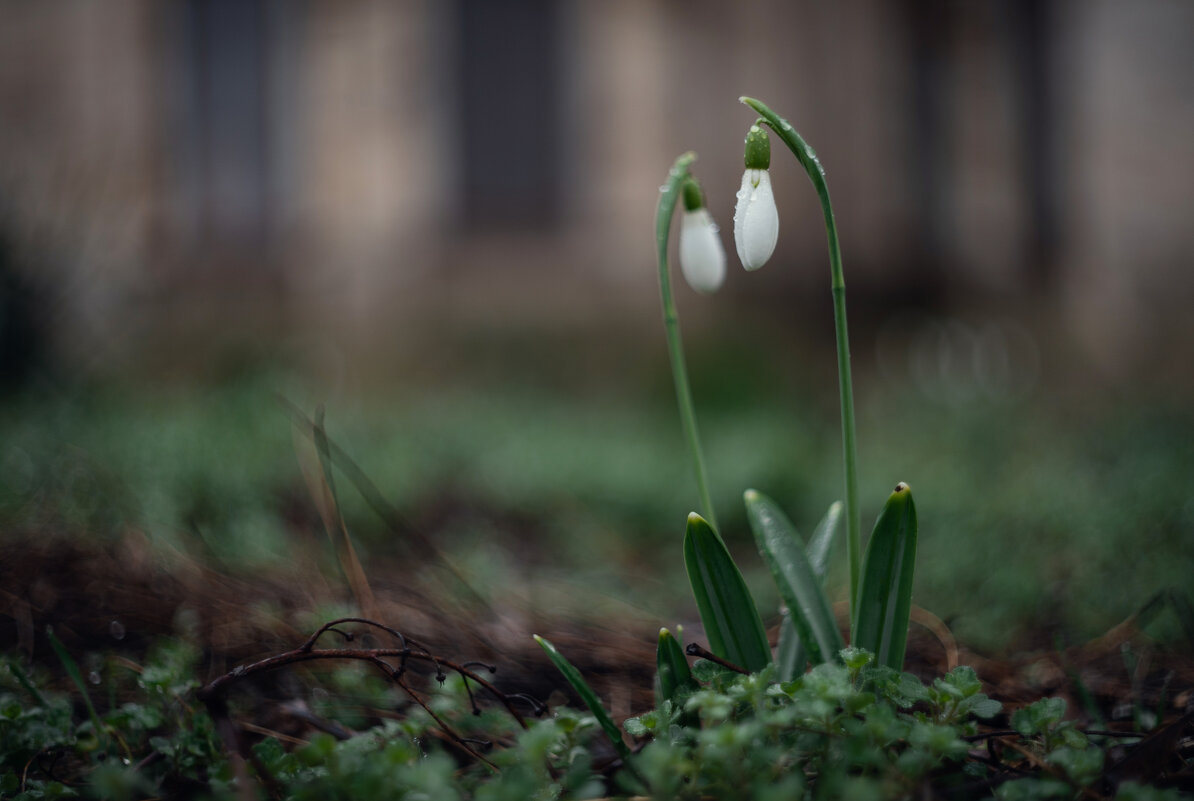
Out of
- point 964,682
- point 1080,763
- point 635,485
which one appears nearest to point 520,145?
point 635,485

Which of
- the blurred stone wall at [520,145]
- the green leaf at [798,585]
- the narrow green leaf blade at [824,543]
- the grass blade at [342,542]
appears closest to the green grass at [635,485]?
the grass blade at [342,542]

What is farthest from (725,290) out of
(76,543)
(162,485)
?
(76,543)

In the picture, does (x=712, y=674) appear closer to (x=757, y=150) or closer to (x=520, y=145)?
(x=757, y=150)

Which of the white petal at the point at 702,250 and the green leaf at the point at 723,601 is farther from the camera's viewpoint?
the white petal at the point at 702,250

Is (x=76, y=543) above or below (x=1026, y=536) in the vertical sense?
above

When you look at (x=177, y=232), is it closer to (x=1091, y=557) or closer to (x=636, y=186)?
(x=636, y=186)

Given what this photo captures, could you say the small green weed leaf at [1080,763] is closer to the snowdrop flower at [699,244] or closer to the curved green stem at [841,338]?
the curved green stem at [841,338]

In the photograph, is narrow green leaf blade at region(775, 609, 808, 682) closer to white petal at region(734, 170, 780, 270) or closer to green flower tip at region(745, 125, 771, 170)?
white petal at region(734, 170, 780, 270)
